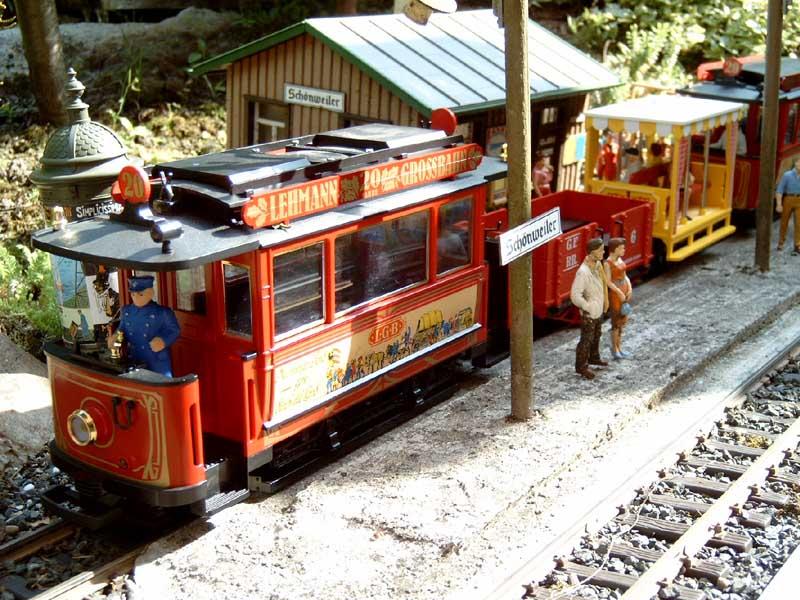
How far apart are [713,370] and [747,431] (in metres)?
1.53

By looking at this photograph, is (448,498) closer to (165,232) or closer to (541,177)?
(165,232)

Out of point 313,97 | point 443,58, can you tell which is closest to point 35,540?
point 313,97

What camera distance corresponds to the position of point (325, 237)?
7938 mm

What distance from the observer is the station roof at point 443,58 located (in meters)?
12.5

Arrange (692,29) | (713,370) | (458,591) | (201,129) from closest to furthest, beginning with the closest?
(458,591) → (713,370) → (201,129) → (692,29)

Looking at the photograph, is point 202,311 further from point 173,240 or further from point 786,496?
point 786,496

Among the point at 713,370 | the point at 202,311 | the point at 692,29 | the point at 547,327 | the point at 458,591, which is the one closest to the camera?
the point at 458,591

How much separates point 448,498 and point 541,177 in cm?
753

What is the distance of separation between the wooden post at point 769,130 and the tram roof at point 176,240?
291 inches

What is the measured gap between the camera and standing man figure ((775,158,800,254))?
1453 cm

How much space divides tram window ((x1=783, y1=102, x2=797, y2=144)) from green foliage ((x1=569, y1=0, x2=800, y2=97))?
5358 millimetres

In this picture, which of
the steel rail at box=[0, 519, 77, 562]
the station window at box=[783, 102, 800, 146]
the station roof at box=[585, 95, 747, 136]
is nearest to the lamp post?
the steel rail at box=[0, 519, 77, 562]

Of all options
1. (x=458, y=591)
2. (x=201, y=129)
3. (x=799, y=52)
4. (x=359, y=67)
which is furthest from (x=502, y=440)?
(x=799, y=52)

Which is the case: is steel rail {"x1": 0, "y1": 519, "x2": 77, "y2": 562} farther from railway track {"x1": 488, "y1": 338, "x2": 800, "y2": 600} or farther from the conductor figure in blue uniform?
railway track {"x1": 488, "y1": 338, "x2": 800, "y2": 600}
